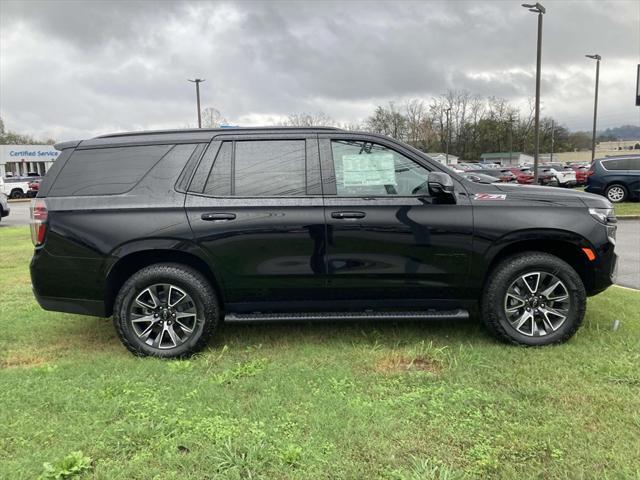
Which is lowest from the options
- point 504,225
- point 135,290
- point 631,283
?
point 631,283

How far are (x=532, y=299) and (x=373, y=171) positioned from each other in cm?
163

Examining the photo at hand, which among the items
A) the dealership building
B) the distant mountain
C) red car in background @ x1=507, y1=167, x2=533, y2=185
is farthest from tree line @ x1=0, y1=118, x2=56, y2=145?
Answer: the distant mountain

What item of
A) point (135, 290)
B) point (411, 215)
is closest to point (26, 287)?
point (135, 290)

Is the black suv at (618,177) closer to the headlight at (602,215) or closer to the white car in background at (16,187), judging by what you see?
the headlight at (602,215)

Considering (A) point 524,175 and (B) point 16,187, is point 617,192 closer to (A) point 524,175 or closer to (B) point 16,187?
(A) point 524,175

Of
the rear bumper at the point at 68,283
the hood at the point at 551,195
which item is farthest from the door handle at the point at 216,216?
the hood at the point at 551,195

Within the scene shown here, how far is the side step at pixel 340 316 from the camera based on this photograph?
13.1 ft

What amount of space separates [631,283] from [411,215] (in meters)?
4.31

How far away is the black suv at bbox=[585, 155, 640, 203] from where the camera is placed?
17.0m

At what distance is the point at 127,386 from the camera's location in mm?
3484

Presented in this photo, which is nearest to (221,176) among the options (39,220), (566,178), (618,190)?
(39,220)

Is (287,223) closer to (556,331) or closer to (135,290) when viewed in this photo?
(135,290)

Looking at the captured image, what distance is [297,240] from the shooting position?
3992 mm

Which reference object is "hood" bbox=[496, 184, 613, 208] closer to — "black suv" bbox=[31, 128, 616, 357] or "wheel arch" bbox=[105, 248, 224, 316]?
"black suv" bbox=[31, 128, 616, 357]
